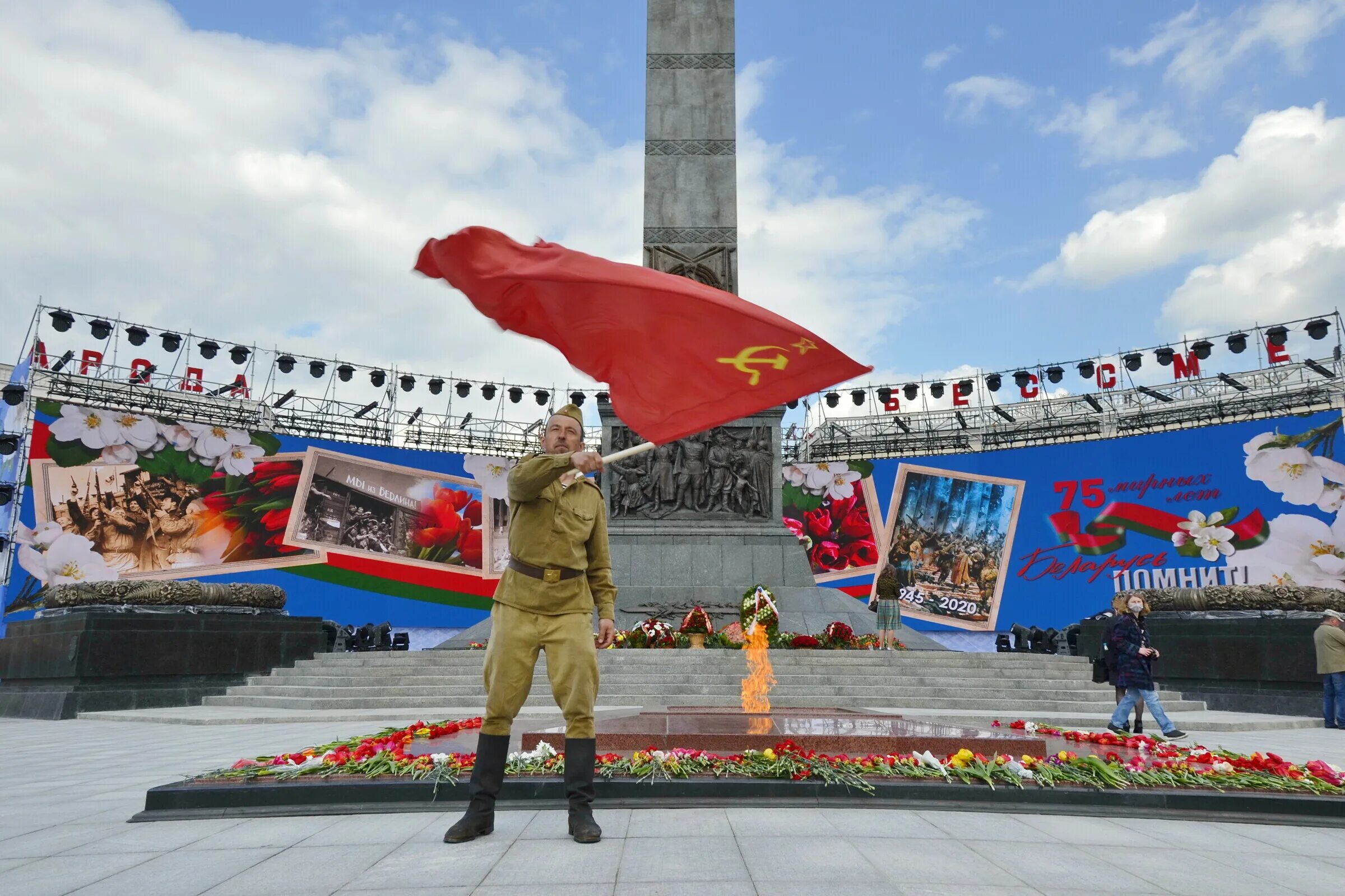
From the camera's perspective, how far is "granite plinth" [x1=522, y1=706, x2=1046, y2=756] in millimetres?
5457

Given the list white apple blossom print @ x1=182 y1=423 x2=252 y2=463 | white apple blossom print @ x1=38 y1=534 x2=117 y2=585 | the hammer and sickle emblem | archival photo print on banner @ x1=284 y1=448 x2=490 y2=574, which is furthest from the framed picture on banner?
the hammer and sickle emblem

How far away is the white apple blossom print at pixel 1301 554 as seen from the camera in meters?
25.5

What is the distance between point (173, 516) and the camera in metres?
27.7

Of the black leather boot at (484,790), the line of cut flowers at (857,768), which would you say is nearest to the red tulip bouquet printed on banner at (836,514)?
the line of cut flowers at (857,768)

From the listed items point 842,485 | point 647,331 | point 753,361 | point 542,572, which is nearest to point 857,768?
point 542,572

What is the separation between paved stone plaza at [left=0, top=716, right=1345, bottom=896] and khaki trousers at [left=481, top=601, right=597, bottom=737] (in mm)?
526

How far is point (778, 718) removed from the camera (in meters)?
6.90

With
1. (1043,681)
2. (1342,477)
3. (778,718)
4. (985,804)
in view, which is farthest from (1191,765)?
(1342,477)

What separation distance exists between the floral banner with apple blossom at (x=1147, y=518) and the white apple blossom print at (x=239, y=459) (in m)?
19.8

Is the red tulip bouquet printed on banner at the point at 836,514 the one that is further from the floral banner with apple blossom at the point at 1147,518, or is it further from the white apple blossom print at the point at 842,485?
the floral banner with apple blossom at the point at 1147,518

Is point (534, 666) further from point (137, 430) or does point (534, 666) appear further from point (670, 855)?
point (137, 430)

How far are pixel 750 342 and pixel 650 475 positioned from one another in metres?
13.7

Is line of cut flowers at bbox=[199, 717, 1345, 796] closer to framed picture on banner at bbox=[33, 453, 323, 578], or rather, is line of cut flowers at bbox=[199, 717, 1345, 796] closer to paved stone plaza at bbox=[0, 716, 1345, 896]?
paved stone plaza at bbox=[0, 716, 1345, 896]

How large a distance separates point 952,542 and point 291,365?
24932 mm
